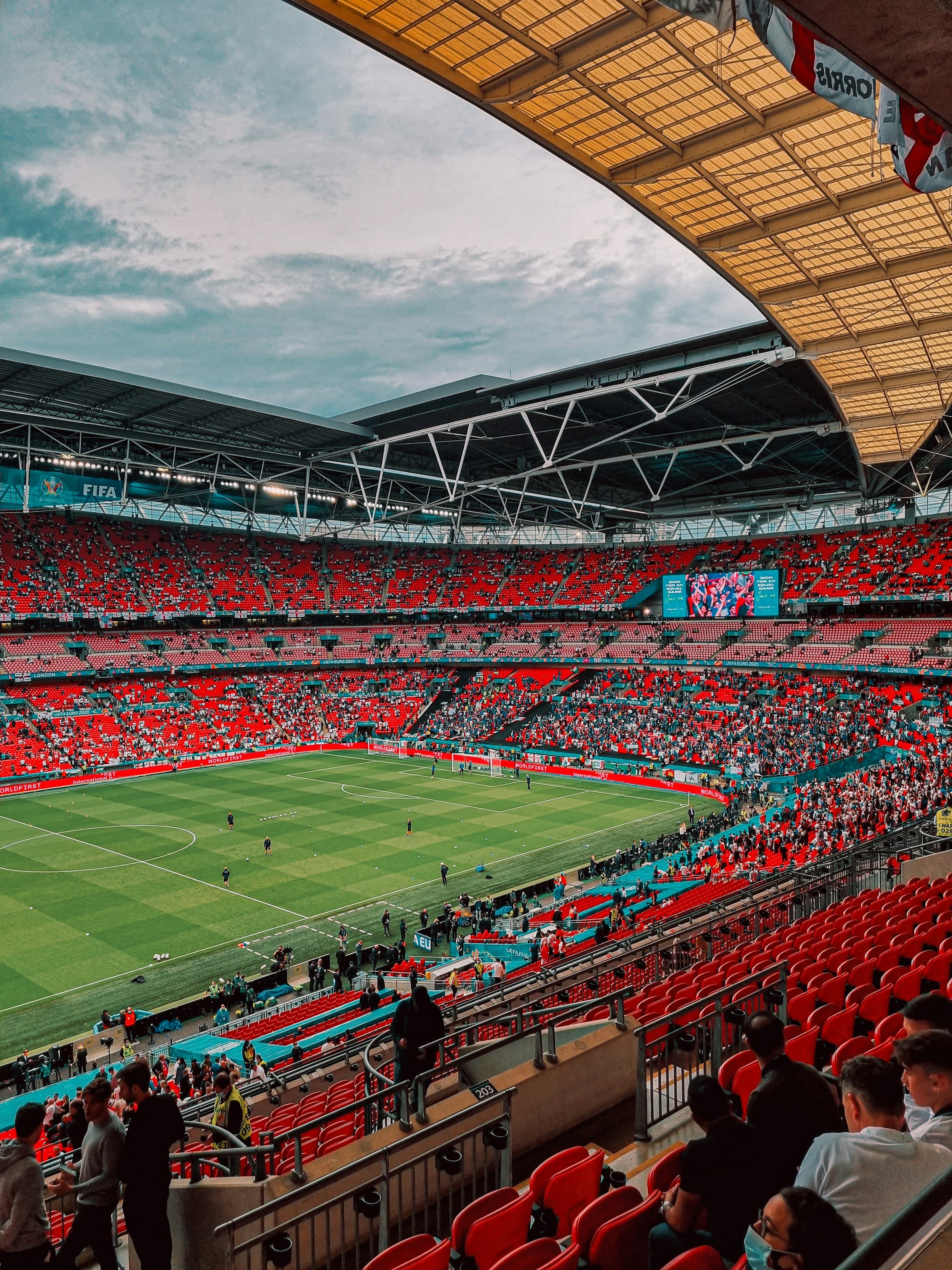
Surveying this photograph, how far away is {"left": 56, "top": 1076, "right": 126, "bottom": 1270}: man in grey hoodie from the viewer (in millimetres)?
5164

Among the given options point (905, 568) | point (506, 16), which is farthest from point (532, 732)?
point (506, 16)

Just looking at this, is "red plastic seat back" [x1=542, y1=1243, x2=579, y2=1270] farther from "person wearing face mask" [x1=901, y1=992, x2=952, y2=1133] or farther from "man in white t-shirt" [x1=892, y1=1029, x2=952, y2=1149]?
"person wearing face mask" [x1=901, y1=992, x2=952, y2=1133]

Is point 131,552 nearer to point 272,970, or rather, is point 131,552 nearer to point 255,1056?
point 272,970

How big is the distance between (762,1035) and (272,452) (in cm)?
5478

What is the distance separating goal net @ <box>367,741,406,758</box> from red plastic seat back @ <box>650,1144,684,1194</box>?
182ft

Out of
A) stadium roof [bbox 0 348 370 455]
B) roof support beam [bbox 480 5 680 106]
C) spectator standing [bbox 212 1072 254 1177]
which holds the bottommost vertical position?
spectator standing [bbox 212 1072 254 1177]

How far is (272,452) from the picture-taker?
5544 cm

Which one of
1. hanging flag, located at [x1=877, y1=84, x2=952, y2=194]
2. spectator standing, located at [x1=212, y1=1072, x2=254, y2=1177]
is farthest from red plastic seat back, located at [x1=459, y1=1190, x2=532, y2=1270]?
hanging flag, located at [x1=877, y1=84, x2=952, y2=194]

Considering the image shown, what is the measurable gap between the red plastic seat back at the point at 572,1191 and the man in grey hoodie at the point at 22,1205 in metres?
2.92

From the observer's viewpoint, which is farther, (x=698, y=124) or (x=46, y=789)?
(x=46, y=789)

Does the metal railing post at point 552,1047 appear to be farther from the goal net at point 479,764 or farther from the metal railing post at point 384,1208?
the goal net at point 479,764

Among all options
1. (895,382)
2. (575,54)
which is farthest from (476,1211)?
(895,382)

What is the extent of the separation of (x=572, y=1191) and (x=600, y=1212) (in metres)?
0.71

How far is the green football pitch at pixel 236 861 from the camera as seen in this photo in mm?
23547
